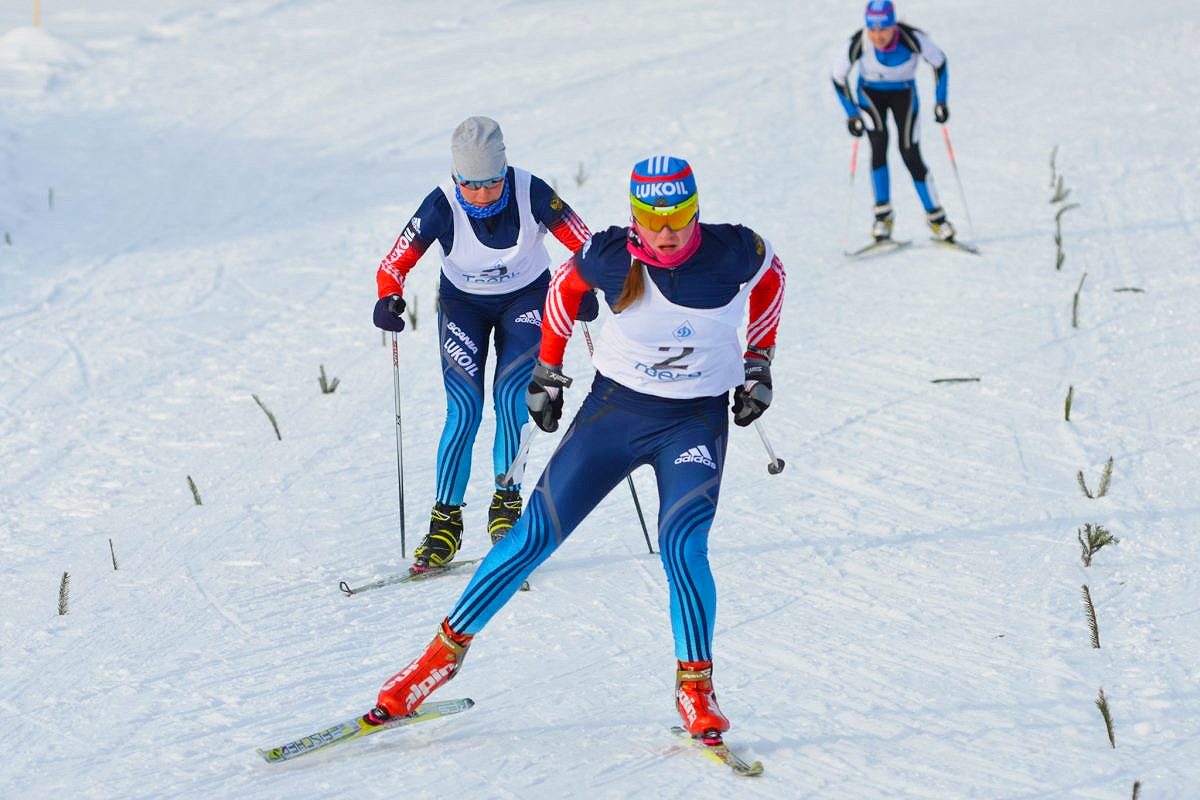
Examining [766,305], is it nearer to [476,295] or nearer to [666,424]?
[666,424]

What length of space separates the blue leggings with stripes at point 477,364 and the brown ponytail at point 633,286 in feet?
5.46

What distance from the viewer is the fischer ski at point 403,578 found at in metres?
6.19

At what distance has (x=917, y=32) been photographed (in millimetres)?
10492

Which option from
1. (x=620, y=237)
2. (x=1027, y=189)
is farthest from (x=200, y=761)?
(x=1027, y=189)

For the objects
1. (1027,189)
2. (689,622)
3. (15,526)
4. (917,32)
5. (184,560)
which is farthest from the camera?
(1027,189)

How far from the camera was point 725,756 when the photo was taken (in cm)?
471

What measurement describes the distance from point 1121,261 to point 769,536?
16.6 ft

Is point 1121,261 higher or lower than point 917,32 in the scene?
lower

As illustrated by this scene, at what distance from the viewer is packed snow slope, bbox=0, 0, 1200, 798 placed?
16.3 feet

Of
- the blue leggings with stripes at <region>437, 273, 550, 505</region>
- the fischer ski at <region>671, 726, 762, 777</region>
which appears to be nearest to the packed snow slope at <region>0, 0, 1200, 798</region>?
the fischer ski at <region>671, 726, 762, 777</region>

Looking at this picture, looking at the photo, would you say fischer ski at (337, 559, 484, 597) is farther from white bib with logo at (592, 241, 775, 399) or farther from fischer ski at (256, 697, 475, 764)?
white bib with logo at (592, 241, 775, 399)

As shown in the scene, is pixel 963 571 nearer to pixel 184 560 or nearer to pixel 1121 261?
pixel 184 560

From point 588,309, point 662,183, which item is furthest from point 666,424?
point 588,309

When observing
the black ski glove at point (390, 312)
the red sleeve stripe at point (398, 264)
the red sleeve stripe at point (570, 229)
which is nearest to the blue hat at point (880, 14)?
the red sleeve stripe at point (570, 229)
